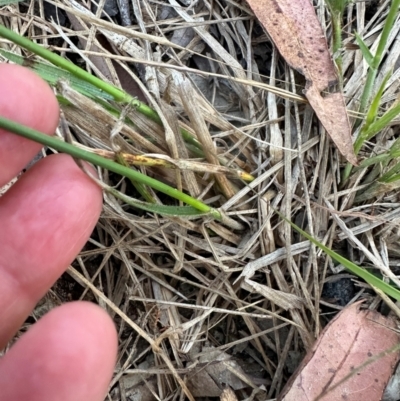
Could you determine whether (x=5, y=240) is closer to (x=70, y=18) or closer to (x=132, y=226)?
(x=132, y=226)

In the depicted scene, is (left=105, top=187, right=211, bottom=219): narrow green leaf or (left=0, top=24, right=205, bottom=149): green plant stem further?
(left=105, top=187, right=211, bottom=219): narrow green leaf

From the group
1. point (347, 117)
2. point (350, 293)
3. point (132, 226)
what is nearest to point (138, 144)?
point (132, 226)

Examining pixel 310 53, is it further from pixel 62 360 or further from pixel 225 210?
pixel 62 360

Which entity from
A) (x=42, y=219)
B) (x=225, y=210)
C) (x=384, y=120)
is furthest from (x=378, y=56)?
(x=42, y=219)

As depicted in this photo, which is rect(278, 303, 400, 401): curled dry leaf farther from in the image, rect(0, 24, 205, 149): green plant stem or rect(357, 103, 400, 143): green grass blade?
rect(0, 24, 205, 149): green plant stem

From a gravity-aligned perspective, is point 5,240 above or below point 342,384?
above

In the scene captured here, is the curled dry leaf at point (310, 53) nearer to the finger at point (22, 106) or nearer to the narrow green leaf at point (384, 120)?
the narrow green leaf at point (384, 120)

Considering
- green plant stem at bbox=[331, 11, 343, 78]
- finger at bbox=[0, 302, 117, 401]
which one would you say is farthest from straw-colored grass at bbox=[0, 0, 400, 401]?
finger at bbox=[0, 302, 117, 401]
